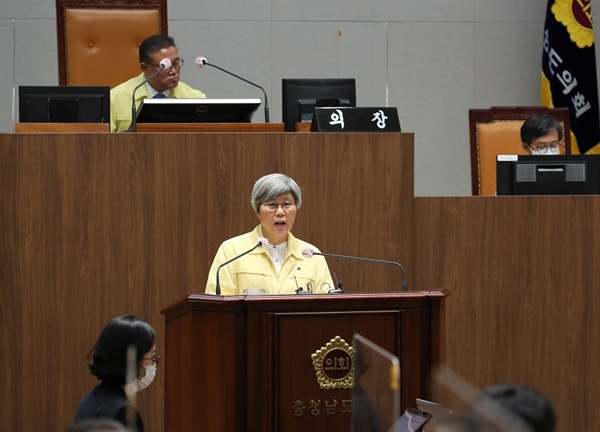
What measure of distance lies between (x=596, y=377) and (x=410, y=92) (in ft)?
11.1

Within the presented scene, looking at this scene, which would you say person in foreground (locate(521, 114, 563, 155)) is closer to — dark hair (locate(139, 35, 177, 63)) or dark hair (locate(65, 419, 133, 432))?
dark hair (locate(139, 35, 177, 63))

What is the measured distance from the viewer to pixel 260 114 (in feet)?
Result: 25.3

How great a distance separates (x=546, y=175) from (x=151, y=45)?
2130 mm

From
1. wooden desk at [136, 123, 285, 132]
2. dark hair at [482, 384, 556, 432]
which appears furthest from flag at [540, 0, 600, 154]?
dark hair at [482, 384, 556, 432]

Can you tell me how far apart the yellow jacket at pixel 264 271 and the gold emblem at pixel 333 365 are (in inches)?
36.8

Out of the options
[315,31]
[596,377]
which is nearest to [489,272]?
[596,377]

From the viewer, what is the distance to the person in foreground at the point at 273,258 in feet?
14.5

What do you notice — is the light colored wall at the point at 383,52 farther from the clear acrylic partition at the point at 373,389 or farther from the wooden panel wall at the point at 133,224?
the clear acrylic partition at the point at 373,389

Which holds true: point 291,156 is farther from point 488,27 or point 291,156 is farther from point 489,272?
point 488,27

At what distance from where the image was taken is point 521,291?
5215 millimetres

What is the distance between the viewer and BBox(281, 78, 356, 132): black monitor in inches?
225

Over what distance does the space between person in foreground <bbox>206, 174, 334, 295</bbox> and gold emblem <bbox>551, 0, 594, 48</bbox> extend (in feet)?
12.7

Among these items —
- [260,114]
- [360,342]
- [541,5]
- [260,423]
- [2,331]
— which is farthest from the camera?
[541,5]

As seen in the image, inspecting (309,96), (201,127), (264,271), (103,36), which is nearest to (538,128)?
(309,96)
